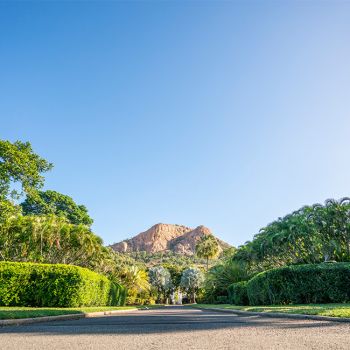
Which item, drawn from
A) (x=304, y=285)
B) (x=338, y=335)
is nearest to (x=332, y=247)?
(x=304, y=285)

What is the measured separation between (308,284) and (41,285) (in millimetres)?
15826

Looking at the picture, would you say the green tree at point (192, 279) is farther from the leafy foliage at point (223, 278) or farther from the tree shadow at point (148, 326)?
the tree shadow at point (148, 326)

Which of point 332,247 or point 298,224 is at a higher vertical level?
point 298,224

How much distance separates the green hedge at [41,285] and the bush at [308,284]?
11.8m

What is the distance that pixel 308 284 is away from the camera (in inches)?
859

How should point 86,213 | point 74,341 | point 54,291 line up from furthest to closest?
point 86,213 → point 54,291 → point 74,341

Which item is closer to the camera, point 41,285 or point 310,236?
point 41,285

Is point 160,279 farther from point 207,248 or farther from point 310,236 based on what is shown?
point 310,236

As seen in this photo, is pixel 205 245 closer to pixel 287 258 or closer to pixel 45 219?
pixel 287 258

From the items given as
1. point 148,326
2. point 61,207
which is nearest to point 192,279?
point 61,207

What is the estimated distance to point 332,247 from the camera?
34031 millimetres

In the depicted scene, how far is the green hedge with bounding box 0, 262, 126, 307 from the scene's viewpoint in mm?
21031

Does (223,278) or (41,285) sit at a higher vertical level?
(223,278)

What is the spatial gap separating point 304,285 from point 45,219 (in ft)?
87.8
